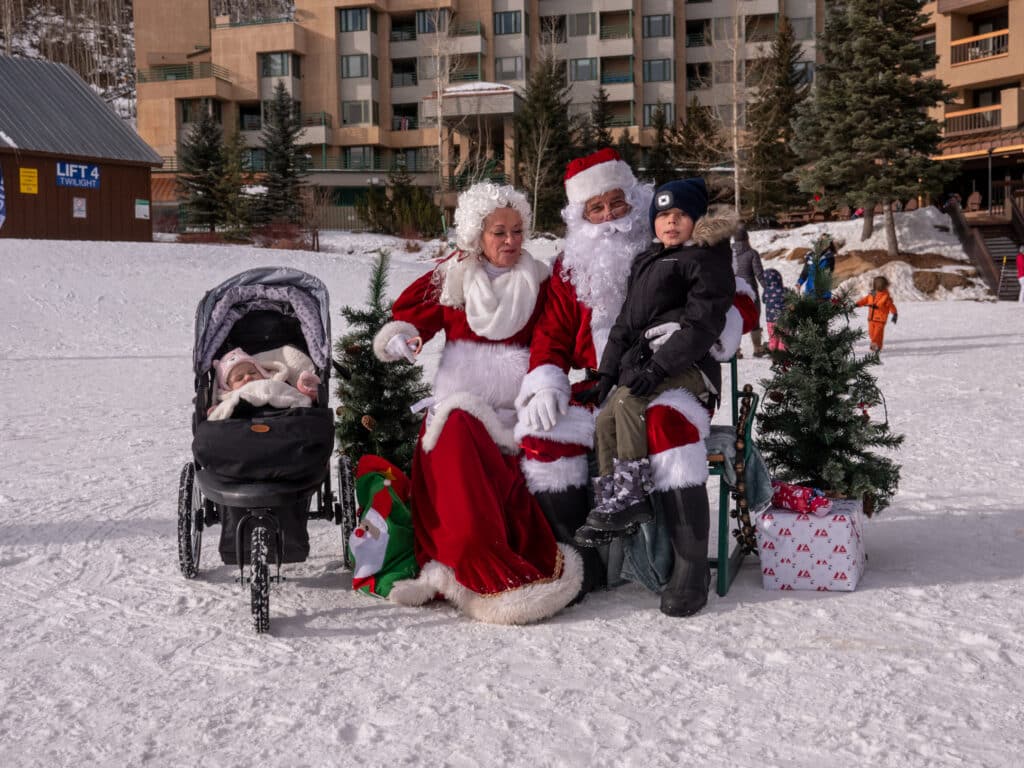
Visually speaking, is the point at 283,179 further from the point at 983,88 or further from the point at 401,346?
the point at 401,346

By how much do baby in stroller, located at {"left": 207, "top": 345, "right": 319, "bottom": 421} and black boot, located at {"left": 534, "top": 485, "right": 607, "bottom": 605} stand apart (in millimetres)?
1227

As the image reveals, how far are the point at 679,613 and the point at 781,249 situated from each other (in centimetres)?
2744

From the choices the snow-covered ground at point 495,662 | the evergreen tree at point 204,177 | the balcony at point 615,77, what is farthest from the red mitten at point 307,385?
the balcony at point 615,77

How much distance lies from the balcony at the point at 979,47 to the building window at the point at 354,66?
95.1 ft

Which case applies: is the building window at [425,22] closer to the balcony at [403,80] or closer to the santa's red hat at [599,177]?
the balcony at [403,80]

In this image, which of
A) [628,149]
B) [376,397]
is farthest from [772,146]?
[376,397]

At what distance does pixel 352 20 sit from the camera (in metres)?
53.5

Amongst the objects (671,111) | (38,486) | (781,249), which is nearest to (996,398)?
(38,486)

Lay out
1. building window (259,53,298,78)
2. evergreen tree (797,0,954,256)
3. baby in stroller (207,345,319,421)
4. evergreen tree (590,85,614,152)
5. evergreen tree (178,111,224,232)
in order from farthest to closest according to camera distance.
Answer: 1. building window (259,53,298,78)
2. evergreen tree (590,85,614,152)
3. evergreen tree (178,111,224,232)
4. evergreen tree (797,0,954,256)
5. baby in stroller (207,345,319,421)

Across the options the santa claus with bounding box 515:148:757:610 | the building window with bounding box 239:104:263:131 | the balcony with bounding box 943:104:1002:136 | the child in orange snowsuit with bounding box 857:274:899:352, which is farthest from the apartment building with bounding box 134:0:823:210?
the santa claus with bounding box 515:148:757:610

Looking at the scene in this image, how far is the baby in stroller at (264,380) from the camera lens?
4641mm

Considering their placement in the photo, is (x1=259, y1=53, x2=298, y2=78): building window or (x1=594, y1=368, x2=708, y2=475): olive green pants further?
(x1=259, y1=53, x2=298, y2=78): building window

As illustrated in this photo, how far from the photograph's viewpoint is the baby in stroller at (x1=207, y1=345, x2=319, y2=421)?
15.2ft

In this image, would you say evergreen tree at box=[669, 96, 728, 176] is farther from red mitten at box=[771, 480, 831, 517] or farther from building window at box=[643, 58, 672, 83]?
red mitten at box=[771, 480, 831, 517]
